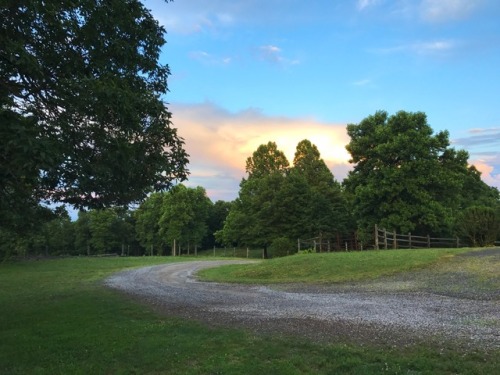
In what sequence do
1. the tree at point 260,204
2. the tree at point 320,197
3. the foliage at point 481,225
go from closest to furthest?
1. the foliage at point 481,225
2. the tree at point 320,197
3. the tree at point 260,204

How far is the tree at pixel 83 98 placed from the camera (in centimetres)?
664

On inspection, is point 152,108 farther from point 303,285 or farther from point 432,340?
point 303,285

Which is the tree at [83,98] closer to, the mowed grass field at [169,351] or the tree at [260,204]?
the mowed grass field at [169,351]

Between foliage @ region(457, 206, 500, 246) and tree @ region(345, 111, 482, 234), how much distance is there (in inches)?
325

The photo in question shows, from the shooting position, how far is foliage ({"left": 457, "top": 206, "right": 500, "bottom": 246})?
28578 mm

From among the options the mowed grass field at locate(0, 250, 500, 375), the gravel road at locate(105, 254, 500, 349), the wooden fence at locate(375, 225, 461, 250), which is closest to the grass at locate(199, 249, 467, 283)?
the gravel road at locate(105, 254, 500, 349)

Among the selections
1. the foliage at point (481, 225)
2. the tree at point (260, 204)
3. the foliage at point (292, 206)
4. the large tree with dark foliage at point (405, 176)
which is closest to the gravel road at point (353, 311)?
the foliage at point (481, 225)

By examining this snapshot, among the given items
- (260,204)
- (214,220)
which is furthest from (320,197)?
(214,220)

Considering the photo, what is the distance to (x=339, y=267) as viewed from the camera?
21.8 metres

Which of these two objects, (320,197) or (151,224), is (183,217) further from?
(320,197)

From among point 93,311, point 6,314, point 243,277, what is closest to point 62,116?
point 93,311

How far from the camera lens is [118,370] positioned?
6.85 m

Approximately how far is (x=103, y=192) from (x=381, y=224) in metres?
32.2

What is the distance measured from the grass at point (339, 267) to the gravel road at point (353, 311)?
2061 mm
